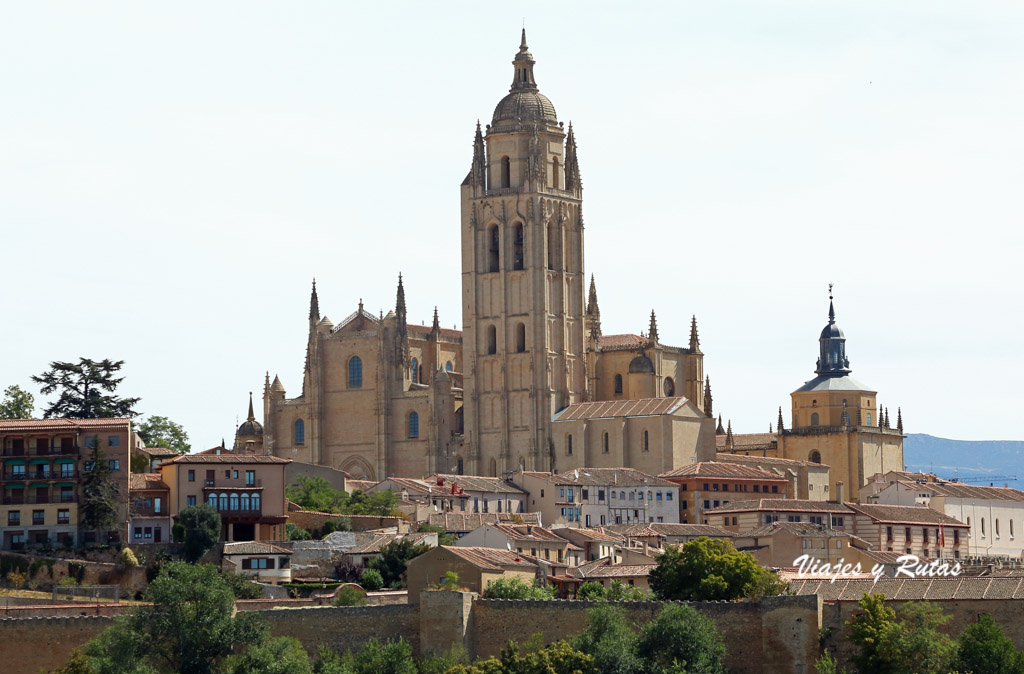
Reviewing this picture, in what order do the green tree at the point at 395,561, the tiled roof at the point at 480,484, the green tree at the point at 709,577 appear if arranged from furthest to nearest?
the tiled roof at the point at 480,484
the green tree at the point at 395,561
the green tree at the point at 709,577

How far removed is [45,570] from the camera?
80.2 metres

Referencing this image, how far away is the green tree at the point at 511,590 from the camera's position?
238ft

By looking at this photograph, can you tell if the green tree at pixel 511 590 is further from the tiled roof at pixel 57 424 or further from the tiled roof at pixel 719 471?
the tiled roof at pixel 719 471

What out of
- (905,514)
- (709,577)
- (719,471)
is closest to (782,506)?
(905,514)

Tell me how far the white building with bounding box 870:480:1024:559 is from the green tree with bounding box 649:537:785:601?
3653 cm

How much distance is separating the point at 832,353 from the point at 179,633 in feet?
228

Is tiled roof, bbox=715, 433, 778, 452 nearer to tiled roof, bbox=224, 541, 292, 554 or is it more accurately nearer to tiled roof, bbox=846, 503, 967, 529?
tiled roof, bbox=846, 503, 967, 529

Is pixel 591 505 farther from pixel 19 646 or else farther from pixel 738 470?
pixel 19 646

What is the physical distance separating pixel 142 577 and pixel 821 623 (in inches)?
1009

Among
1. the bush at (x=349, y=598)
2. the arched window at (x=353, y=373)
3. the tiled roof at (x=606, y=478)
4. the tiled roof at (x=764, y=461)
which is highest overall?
the arched window at (x=353, y=373)

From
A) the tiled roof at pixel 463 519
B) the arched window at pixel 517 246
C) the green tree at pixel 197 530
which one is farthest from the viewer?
the arched window at pixel 517 246

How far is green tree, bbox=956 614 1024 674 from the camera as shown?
62.4 meters

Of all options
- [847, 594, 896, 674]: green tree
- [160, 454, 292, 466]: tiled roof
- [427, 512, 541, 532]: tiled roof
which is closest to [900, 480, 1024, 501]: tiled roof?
[427, 512, 541, 532]: tiled roof

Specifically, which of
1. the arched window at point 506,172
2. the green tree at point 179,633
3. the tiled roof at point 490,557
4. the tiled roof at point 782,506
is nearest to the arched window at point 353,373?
the arched window at point 506,172
